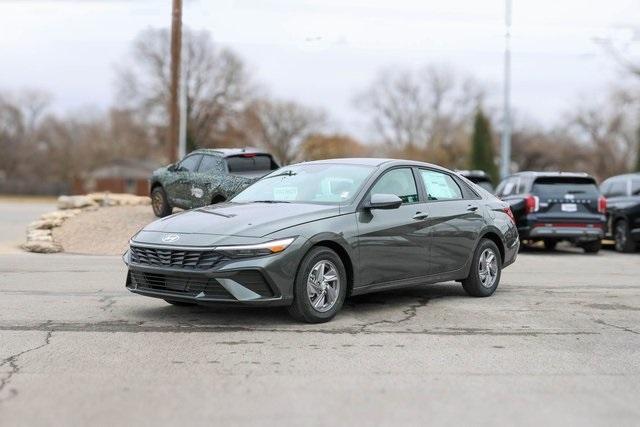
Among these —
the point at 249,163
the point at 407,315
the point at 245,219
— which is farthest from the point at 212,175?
the point at 245,219

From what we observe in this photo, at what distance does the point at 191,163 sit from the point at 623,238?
30.5 ft

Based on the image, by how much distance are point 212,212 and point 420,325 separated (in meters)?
2.23

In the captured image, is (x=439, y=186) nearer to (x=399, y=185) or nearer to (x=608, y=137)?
(x=399, y=185)

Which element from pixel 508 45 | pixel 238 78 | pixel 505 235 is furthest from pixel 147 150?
pixel 505 235

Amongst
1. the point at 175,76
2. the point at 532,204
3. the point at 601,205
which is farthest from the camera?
the point at 175,76

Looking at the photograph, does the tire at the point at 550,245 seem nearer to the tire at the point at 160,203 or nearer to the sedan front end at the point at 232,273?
the tire at the point at 160,203

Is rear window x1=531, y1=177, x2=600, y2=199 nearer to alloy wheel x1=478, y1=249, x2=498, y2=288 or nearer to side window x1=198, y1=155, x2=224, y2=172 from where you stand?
side window x1=198, y1=155, x2=224, y2=172

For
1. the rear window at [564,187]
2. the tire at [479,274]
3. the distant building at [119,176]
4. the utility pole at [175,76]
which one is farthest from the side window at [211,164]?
the distant building at [119,176]

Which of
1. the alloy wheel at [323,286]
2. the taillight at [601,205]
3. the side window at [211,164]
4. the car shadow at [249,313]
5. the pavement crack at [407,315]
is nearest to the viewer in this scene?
the alloy wheel at [323,286]

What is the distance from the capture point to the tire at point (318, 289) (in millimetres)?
7145

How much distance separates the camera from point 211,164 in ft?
52.5

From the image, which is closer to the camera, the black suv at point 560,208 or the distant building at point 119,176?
the black suv at point 560,208

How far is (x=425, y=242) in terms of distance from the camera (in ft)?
28.0

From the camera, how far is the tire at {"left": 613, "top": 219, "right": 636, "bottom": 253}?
1734cm
